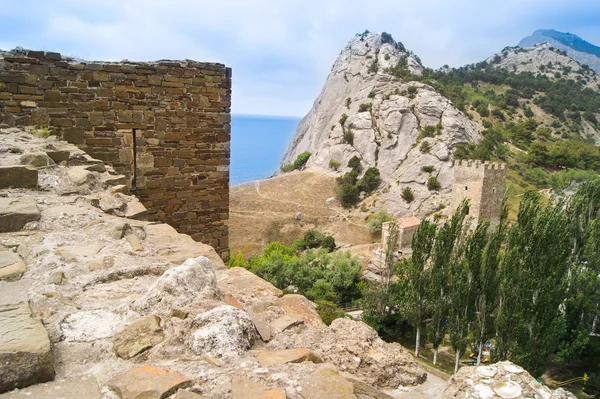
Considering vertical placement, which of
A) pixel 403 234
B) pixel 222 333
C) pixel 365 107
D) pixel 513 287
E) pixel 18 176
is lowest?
pixel 403 234

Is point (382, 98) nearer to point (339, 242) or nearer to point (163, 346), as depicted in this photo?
point (339, 242)

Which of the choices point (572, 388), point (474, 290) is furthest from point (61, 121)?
point (572, 388)

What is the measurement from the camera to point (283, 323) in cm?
233

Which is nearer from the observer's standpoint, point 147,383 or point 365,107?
point 147,383

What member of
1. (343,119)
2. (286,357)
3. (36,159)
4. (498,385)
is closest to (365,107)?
(343,119)

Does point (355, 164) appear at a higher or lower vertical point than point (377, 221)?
higher

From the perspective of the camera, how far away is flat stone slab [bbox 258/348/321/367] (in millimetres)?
1871

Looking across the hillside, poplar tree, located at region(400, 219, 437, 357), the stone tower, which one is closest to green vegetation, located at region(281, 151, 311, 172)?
the hillside

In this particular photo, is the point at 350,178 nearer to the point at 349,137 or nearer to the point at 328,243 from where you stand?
the point at 349,137

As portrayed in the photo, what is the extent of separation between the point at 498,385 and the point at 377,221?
35.4 m

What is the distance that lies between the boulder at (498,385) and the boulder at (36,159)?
155 inches

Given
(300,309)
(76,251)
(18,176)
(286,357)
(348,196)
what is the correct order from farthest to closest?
1. (348,196)
2. (18,176)
3. (76,251)
4. (300,309)
5. (286,357)

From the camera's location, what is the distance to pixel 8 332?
5.66 ft

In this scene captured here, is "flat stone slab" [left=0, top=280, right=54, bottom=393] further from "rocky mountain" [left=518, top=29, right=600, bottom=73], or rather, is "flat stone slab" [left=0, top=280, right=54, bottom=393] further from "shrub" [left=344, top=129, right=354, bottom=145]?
"rocky mountain" [left=518, top=29, right=600, bottom=73]
